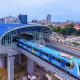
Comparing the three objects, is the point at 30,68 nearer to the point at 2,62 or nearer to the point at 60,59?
the point at 2,62

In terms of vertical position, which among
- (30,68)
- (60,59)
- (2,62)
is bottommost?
(30,68)

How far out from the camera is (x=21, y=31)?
143 feet

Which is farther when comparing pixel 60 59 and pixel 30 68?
pixel 30 68

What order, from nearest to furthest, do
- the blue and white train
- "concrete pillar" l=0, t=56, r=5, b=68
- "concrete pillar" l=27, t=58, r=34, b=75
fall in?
the blue and white train < "concrete pillar" l=27, t=58, r=34, b=75 < "concrete pillar" l=0, t=56, r=5, b=68

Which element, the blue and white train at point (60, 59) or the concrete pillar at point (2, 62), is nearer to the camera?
the blue and white train at point (60, 59)

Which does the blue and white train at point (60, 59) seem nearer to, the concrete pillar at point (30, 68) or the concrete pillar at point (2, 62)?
the concrete pillar at point (30, 68)

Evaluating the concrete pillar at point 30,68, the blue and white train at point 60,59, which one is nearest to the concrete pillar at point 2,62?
the concrete pillar at point 30,68

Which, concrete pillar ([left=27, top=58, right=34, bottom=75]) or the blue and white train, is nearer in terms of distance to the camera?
the blue and white train

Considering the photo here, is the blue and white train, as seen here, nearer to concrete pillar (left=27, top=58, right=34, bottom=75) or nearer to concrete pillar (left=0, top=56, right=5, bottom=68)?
concrete pillar (left=27, top=58, right=34, bottom=75)

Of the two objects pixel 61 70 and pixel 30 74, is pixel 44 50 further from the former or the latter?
pixel 30 74

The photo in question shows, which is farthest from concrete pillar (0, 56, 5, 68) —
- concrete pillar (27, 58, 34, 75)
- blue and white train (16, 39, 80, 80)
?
blue and white train (16, 39, 80, 80)

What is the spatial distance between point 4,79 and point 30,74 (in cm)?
592

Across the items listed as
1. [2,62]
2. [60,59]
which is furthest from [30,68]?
[60,59]

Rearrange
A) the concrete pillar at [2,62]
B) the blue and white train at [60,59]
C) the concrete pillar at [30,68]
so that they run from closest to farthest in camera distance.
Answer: the blue and white train at [60,59], the concrete pillar at [30,68], the concrete pillar at [2,62]
